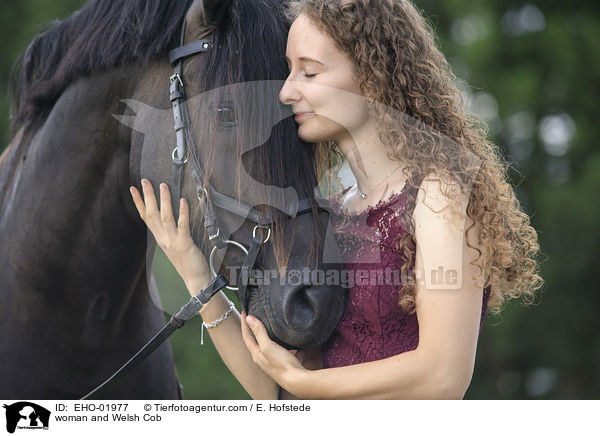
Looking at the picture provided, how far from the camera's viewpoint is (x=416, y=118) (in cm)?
155

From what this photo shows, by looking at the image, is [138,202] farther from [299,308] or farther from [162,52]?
[299,308]

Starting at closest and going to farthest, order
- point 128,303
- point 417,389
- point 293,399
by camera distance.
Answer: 1. point 417,389
2. point 293,399
3. point 128,303

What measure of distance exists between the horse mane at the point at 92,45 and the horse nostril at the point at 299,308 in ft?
2.51

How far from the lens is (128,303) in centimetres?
187

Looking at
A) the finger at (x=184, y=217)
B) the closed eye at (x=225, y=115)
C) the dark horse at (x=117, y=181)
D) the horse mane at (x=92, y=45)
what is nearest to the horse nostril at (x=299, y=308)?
the dark horse at (x=117, y=181)

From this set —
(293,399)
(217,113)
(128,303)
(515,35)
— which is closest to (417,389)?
(293,399)

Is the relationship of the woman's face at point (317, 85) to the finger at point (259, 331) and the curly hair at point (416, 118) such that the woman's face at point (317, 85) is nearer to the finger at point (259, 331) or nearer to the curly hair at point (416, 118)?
the curly hair at point (416, 118)

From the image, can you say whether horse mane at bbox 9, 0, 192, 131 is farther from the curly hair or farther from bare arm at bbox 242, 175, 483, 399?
bare arm at bbox 242, 175, 483, 399

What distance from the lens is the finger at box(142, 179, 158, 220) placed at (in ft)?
5.08

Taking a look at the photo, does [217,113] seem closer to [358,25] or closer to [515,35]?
[358,25]
